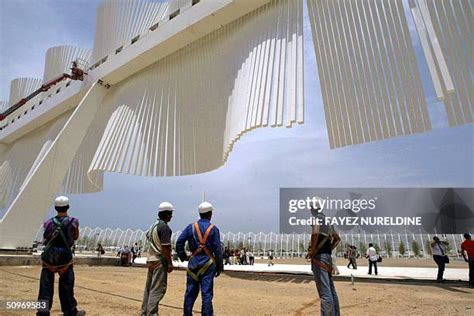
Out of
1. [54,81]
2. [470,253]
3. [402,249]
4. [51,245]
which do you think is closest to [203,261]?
[51,245]

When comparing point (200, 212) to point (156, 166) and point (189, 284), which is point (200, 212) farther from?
point (156, 166)

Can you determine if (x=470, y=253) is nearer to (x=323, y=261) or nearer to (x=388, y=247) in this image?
(x=323, y=261)

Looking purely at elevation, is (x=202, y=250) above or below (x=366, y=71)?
below

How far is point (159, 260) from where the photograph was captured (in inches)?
159

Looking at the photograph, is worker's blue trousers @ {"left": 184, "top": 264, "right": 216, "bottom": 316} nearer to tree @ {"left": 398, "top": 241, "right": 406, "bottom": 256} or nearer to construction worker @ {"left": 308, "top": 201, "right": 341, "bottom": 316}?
construction worker @ {"left": 308, "top": 201, "right": 341, "bottom": 316}

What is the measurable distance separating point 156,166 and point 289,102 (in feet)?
14.9

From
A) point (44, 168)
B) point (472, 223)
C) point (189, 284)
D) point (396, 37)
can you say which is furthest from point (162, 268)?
point (472, 223)

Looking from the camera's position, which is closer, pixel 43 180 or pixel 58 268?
pixel 58 268

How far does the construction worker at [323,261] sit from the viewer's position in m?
3.68

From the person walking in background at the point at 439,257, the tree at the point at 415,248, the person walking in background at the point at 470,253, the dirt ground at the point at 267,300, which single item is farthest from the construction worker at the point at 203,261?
the tree at the point at 415,248

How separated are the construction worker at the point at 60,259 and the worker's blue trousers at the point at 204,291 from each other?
1.27 meters

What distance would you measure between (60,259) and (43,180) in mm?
9817

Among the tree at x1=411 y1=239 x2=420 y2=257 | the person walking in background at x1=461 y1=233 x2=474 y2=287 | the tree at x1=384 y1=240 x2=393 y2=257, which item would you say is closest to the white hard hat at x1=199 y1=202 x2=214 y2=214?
the person walking in background at x1=461 y1=233 x2=474 y2=287

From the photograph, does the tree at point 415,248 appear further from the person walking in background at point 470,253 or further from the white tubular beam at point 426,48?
the white tubular beam at point 426,48
